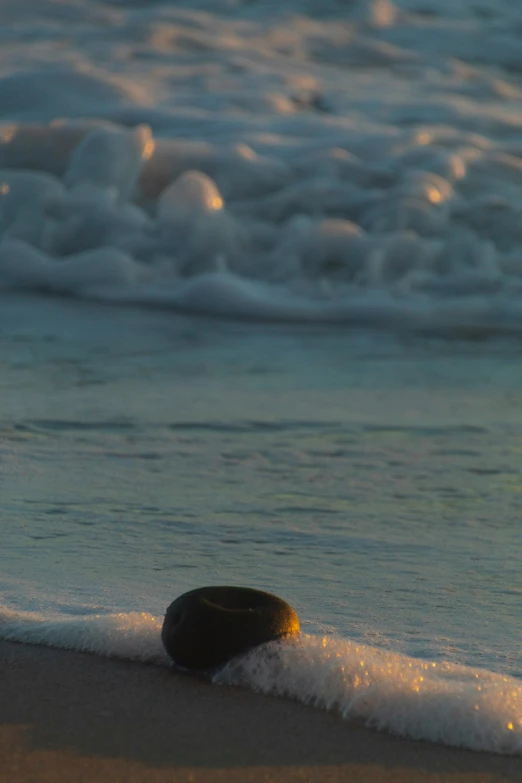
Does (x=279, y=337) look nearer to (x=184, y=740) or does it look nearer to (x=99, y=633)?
(x=99, y=633)

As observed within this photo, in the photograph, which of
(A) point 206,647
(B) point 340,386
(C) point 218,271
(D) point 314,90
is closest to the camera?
(A) point 206,647

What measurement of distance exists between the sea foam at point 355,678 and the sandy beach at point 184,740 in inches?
1.2

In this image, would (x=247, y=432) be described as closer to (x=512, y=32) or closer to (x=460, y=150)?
(x=460, y=150)

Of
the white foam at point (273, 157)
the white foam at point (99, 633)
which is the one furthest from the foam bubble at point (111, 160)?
the white foam at point (99, 633)

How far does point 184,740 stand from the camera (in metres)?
1.62

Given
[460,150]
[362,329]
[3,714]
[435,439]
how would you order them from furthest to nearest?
[460,150] < [362,329] < [435,439] < [3,714]

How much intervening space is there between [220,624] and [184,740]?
0.30 m

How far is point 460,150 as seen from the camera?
861cm

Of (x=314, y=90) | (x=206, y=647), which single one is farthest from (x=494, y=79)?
(x=206, y=647)

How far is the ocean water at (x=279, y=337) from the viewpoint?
228 cm

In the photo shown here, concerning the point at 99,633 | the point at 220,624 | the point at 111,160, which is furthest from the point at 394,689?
the point at 111,160

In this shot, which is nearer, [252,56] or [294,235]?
[294,235]

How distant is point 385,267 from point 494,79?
374 centimetres

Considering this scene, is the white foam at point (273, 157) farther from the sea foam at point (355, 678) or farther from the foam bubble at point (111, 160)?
the sea foam at point (355, 678)
